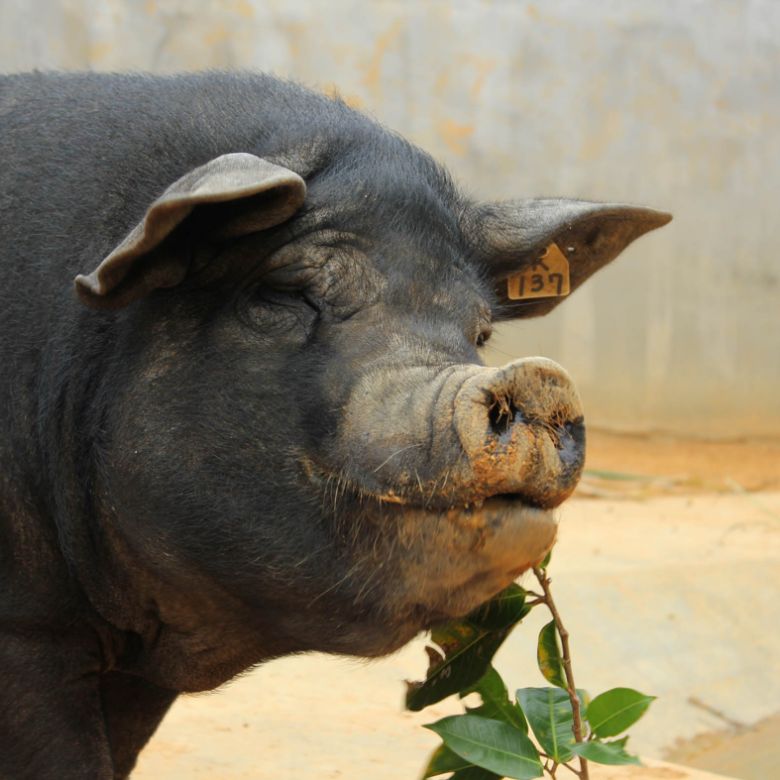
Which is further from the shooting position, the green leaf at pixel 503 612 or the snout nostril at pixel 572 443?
the green leaf at pixel 503 612

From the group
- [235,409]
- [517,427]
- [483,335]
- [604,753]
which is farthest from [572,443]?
[604,753]

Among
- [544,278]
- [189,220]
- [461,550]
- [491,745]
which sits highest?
[189,220]

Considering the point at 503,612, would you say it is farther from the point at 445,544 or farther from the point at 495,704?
the point at 445,544

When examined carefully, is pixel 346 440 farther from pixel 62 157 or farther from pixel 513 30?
pixel 513 30

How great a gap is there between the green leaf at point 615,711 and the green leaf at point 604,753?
57 millimetres

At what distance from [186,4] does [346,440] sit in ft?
37.4

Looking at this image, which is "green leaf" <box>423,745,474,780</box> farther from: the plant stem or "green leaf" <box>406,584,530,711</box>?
the plant stem

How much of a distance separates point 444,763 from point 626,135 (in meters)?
10.9

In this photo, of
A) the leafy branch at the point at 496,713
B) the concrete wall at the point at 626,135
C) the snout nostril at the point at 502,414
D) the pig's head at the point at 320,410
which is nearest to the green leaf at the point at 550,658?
the leafy branch at the point at 496,713

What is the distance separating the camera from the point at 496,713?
3865mm

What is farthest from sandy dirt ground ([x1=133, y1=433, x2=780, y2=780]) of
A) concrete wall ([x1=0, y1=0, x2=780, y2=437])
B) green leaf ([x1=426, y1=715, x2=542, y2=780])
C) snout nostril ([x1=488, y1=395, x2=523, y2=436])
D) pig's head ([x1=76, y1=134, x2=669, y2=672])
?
concrete wall ([x1=0, y1=0, x2=780, y2=437])

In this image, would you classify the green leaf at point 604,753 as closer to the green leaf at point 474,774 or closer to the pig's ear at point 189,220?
the green leaf at point 474,774

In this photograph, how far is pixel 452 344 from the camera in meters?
3.12

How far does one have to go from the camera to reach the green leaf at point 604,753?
140 inches
